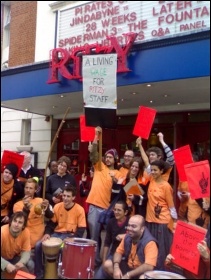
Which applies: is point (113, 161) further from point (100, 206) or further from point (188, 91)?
point (188, 91)

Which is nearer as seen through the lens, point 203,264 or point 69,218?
point 203,264

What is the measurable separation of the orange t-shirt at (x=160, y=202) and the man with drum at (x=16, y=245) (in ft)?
4.13

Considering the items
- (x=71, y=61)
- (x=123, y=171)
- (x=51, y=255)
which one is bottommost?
(x=51, y=255)

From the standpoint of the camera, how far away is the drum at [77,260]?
329 centimetres

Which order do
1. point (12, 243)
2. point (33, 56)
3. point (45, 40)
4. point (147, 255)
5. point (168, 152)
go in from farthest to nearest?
1. point (33, 56)
2. point (45, 40)
3. point (168, 152)
4. point (12, 243)
5. point (147, 255)

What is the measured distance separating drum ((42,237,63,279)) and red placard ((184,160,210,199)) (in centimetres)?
128

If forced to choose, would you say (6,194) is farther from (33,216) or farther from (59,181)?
(59,181)

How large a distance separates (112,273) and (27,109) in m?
4.94

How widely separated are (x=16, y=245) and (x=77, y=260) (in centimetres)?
66

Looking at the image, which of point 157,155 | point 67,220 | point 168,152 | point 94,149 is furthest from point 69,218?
point 168,152

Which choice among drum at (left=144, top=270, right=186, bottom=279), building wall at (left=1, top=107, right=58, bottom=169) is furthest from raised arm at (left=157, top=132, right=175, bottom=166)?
building wall at (left=1, top=107, right=58, bottom=169)

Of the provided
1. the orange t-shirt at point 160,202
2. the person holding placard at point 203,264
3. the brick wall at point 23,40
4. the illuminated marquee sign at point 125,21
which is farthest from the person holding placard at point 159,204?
the brick wall at point 23,40

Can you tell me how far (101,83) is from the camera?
3.37m

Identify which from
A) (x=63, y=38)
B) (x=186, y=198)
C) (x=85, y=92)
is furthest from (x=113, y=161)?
(x=63, y=38)
